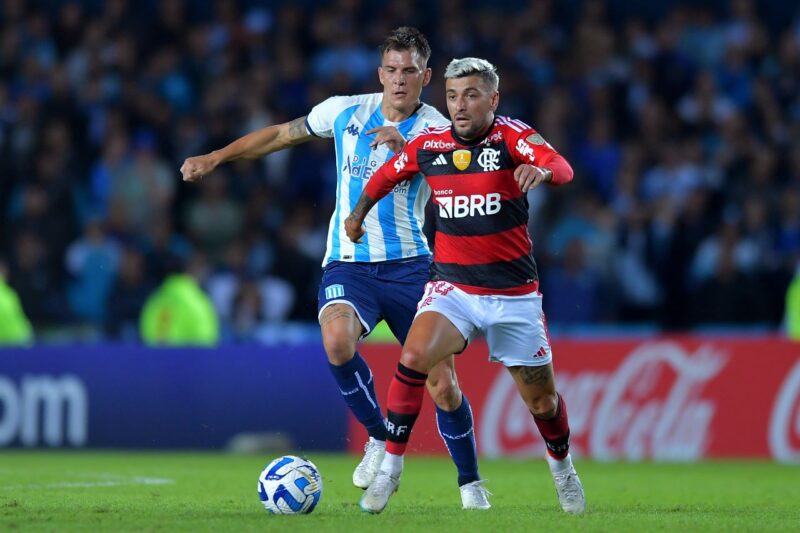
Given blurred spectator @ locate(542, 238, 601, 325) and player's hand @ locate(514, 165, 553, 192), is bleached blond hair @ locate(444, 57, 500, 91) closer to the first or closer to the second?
player's hand @ locate(514, 165, 553, 192)

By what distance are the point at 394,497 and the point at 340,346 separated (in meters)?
1.36

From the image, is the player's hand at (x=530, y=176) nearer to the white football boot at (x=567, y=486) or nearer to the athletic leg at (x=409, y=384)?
the athletic leg at (x=409, y=384)

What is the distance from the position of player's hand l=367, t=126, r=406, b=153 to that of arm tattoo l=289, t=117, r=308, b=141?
672 millimetres

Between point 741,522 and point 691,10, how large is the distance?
1187cm

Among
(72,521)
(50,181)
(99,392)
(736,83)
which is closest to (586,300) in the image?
(736,83)

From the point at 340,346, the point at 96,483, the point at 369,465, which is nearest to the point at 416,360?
the point at 340,346

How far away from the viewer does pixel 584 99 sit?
17.3m

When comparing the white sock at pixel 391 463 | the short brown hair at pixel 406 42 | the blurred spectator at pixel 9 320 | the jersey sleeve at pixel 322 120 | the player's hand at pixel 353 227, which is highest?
the short brown hair at pixel 406 42

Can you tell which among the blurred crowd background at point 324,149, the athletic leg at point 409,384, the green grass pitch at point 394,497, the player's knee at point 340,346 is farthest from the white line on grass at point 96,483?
the blurred crowd background at point 324,149

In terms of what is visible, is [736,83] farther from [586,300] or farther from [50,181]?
[50,181]

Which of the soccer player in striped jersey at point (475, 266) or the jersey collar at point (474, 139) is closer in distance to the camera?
the soccer player in striped jersey at point (475, 266)

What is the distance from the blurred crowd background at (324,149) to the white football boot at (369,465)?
7063 mm

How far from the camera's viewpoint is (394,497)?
9.14m

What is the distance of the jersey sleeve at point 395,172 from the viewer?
7730mm
